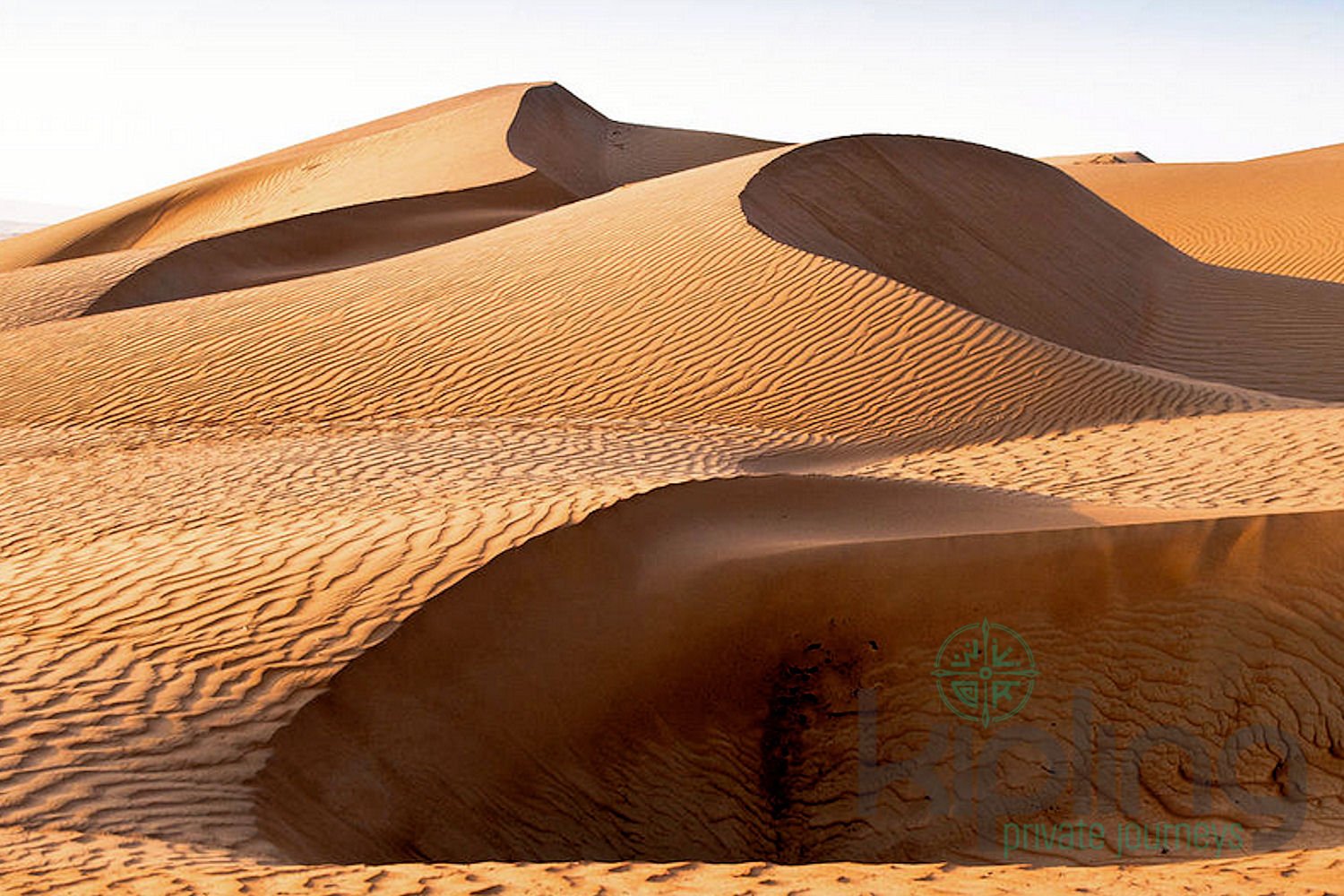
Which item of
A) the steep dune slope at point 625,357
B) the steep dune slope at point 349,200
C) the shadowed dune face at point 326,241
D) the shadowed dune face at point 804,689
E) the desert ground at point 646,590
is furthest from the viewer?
the steep dune slope at point 349,200

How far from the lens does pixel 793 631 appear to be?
6883 millimetres

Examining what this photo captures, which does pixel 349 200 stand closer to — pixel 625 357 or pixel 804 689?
pixel 625 357

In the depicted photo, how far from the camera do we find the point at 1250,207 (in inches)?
1045

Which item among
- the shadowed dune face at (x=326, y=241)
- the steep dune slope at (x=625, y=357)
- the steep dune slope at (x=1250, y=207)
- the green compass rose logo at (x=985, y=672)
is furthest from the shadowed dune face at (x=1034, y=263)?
the green compass rose logo at (x=985, y=672)

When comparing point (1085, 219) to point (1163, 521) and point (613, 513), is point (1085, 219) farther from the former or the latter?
point (613, 513)

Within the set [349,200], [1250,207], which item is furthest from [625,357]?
[1250,207]

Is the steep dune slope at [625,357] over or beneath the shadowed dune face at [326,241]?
beneath

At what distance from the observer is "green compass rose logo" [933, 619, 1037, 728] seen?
665 cm

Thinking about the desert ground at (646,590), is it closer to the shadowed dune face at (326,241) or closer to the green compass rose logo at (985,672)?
the green compass rose logo at (985,672)

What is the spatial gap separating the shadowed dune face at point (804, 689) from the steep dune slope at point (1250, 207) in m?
17.4

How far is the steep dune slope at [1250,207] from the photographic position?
23500mm

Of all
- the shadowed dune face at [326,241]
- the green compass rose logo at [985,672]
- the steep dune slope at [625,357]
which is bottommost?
the green compass rose logo at [985,672]

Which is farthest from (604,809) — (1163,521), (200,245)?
(200,245)

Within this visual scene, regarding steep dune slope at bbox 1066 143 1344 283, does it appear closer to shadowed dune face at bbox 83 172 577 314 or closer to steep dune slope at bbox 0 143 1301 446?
shadowed dune face at bbox 83 172 577 314
